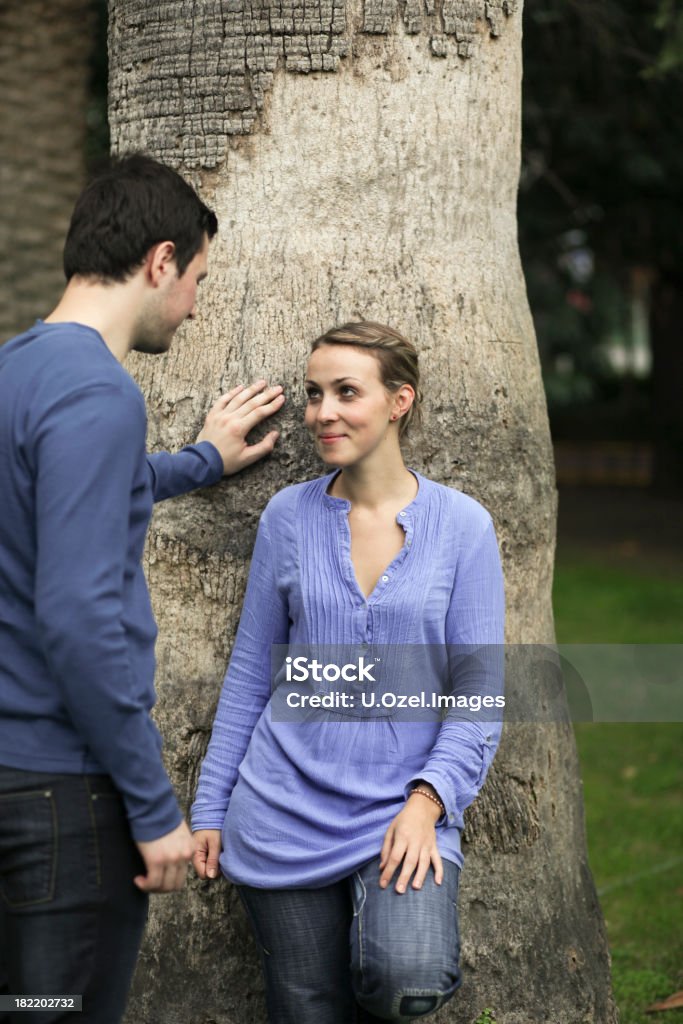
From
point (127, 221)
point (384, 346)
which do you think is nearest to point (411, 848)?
point (384, 346)

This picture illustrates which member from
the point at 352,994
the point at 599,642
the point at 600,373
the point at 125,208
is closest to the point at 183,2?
the point at 125,208

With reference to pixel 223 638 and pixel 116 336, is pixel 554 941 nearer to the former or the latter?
pixel 223 638

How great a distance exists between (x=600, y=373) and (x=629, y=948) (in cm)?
1397

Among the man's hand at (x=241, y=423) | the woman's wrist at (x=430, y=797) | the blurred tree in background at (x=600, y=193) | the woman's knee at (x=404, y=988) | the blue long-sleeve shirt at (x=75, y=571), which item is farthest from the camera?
the blurred tree in background at (x=600, y=193)

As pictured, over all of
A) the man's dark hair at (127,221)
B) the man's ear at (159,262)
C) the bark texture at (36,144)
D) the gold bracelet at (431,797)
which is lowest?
the gold bracelet at (431,797)

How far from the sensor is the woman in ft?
9.20

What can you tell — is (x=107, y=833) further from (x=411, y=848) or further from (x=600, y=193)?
(x=600, y=193)

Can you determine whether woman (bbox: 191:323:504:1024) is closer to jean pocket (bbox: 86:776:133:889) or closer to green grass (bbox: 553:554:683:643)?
jean pocket (bbox: 86:776:133:889)

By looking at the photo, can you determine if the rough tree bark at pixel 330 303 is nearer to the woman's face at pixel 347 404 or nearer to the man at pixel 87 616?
the woman's face at pixel 347 404

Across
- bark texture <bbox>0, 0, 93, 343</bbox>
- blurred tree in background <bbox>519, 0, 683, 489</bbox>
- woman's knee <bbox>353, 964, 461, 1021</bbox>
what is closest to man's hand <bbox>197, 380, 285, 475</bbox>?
woman's knee <bbox>353, 964, 461, 1021</bbox>

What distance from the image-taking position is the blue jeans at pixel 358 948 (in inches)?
108

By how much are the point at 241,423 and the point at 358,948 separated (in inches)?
53.8

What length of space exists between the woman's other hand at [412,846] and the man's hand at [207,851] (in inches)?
18.2

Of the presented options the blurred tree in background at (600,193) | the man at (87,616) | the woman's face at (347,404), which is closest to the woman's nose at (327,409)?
the woman's face at (347,404)
